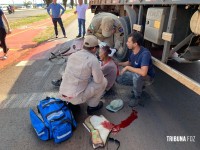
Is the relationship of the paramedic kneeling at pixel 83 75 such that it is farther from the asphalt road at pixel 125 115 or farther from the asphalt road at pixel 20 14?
the asphalt road at pixel 20 14

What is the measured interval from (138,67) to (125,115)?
0.84m

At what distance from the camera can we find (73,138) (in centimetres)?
279

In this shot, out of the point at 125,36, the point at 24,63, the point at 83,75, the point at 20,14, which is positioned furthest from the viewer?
the point at 20,14

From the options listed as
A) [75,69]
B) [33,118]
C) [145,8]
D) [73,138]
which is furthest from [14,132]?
[145,8]

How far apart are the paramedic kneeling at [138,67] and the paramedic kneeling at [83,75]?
→ 0.67 meters

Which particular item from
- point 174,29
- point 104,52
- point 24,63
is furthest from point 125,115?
point 24,63

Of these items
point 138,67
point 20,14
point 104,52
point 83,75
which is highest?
point 104,52

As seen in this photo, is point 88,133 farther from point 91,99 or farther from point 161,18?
point 161,18

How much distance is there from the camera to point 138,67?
3.59m

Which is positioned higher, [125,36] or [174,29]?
[174,29]

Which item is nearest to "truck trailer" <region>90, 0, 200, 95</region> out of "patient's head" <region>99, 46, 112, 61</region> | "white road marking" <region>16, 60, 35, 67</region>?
"patient's head" <region>99, 46, 112, 61</region>

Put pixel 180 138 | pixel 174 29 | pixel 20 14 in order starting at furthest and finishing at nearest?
1. pixel 20 14
2. pixel 174 29
3. pixel 180 138

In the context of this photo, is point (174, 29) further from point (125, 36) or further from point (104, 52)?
point (125, 36)

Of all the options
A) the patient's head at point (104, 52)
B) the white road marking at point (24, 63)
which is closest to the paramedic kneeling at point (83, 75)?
the patient's head at point (104, 52)
